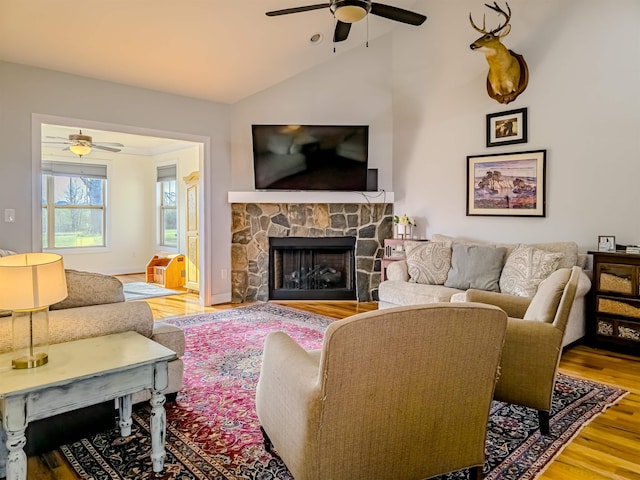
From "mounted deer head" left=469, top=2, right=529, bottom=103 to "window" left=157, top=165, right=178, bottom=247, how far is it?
19.4ft

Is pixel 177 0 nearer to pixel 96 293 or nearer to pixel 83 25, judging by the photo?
pixel 83 25

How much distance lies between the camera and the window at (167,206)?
27.6ft

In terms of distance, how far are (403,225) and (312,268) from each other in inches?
59.1

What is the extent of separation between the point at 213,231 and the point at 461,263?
3.15 meters

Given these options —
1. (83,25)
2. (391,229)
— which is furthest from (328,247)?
(83,25)

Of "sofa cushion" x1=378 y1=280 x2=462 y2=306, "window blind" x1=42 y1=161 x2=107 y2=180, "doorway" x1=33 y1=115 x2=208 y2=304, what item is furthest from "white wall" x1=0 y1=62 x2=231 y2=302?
"window blind" x1=42 y1=161 x2=107 y2=180

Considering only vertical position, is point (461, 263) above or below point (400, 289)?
above

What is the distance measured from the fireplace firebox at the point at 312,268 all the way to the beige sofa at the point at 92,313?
3.54 metres

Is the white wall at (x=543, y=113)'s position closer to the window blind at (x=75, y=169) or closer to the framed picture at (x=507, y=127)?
the framed picture at (x=507, y=127)

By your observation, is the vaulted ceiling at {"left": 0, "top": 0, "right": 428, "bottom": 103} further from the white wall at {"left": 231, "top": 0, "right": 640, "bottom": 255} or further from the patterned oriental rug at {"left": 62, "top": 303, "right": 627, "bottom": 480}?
the patterned oriental rug at {"left": 62, "top": 303, "right": 627, "bottom": 480}

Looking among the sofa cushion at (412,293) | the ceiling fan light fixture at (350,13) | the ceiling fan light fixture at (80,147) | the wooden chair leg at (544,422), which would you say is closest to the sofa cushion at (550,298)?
the wooden chair leg at (544,422)

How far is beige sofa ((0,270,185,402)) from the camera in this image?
2090mm

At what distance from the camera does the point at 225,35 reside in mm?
4355

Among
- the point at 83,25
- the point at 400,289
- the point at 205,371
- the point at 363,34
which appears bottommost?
the point at 205,371
